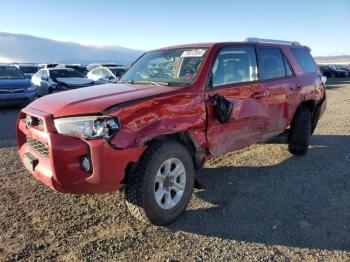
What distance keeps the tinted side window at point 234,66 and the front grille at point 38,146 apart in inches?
78.2

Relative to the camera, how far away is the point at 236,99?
4680 mm

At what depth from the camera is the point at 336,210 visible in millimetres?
4270

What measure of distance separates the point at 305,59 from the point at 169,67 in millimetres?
3146

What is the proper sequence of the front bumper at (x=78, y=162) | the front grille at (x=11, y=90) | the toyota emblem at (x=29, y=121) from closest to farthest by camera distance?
the front bumper at (x=78, y=162), the toyota emblem at (x=29, y=121), the front grille at (x=11, y=90)

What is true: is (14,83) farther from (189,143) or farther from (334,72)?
(334,72)

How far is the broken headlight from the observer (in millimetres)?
3375

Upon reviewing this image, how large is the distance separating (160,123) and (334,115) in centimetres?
912

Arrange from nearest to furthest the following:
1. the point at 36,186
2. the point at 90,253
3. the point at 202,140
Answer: the point at 90,253, the point at 202,140, the point at 36,186

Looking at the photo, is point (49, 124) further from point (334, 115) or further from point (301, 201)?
point (334, 115)

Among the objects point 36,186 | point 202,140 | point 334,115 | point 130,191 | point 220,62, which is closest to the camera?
point 130,191

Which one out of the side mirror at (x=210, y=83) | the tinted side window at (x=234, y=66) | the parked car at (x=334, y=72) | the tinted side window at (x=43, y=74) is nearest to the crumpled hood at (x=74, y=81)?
the tinted side window at (x=43, y=74)

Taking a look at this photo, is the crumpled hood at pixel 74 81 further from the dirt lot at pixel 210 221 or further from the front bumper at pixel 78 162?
the front bumper at pixel 78 162

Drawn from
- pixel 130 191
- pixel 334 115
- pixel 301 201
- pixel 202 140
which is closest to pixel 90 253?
pixel 130 191

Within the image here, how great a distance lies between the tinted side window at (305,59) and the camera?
6.43 m
